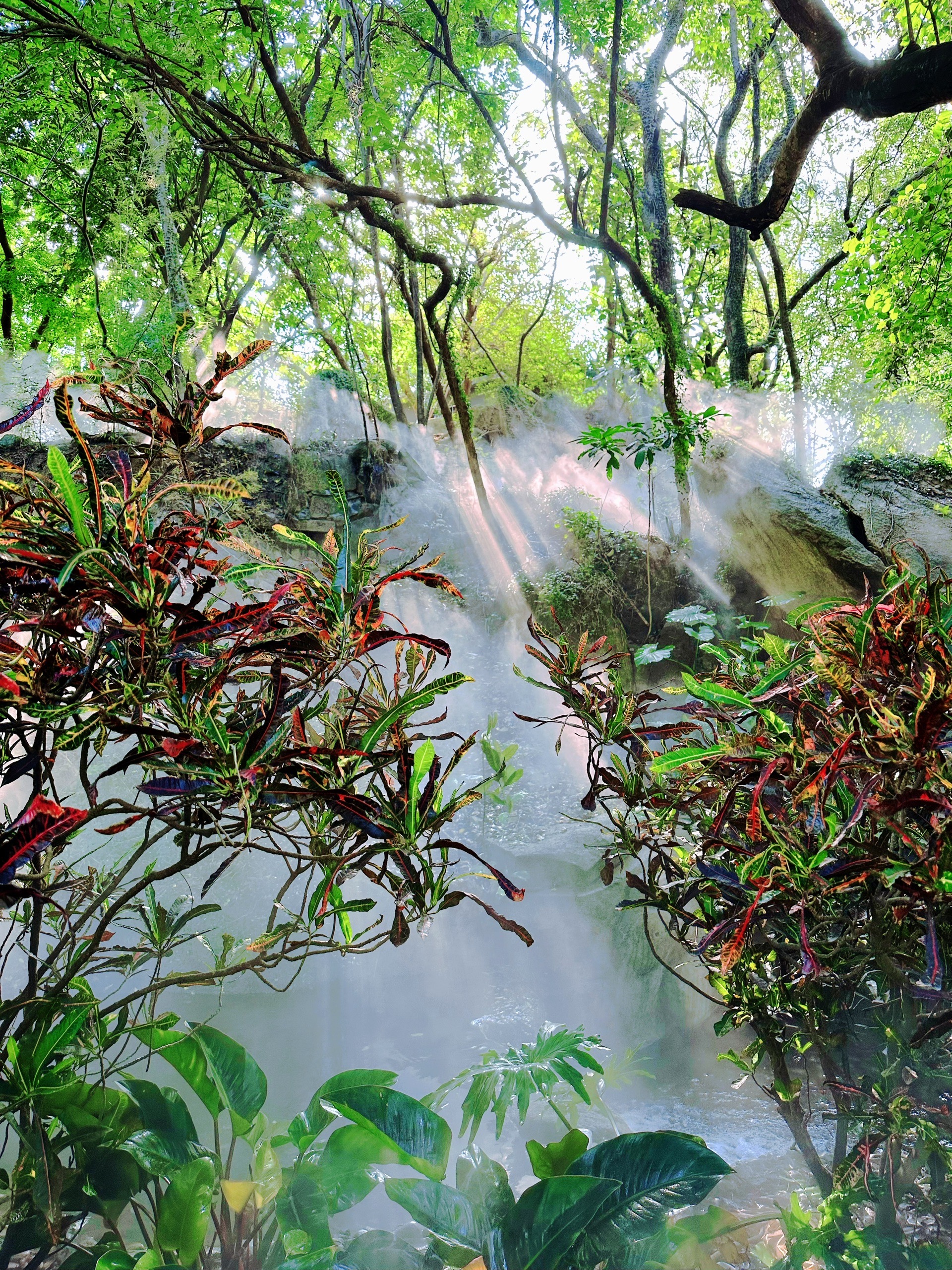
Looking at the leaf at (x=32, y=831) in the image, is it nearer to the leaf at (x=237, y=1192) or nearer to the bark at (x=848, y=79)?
the leaf at (x=237, y=1192)

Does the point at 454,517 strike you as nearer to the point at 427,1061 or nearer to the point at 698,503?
the point at 698,503

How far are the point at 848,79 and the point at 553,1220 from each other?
9.49ft

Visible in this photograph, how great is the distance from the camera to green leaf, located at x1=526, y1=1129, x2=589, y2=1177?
871 mm

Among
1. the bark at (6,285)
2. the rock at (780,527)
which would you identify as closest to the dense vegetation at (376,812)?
the rock at (780,527)

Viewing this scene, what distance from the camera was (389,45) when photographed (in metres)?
2.92

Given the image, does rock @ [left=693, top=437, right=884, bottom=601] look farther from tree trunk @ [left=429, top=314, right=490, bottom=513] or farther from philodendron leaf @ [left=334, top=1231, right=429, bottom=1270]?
philodendron leaf @ [left=334, top=1231, right=429, bottom=1270]

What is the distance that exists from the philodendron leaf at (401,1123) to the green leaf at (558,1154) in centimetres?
12

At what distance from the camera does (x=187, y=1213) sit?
743mm

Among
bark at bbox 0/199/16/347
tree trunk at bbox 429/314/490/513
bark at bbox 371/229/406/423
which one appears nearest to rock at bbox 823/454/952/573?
tree trunk at bbox 429/314/490/513

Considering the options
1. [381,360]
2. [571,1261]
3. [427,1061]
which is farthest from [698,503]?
[571,1261]

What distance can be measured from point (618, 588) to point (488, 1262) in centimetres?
223

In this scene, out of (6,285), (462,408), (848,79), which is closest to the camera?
(848,79)

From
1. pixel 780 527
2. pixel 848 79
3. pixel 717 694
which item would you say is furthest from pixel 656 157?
pixel 717 694

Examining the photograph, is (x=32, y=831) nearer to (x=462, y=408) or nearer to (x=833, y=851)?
(x=833, y=851)
